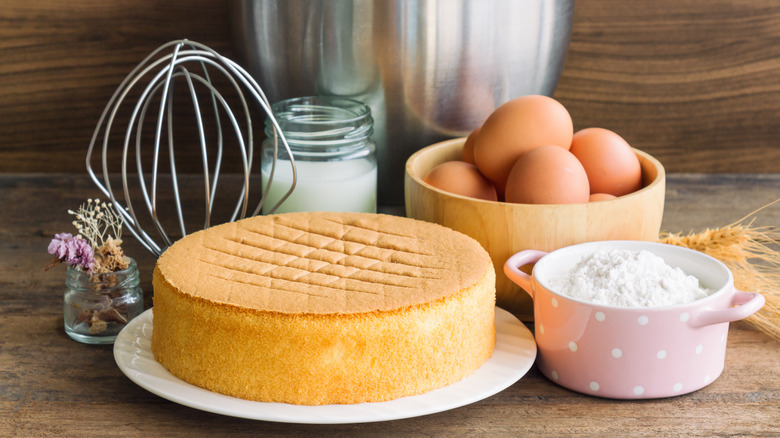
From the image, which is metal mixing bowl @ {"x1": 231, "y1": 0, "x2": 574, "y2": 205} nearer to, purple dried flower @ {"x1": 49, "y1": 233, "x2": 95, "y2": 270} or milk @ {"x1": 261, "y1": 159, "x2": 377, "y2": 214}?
milk @ {"x1": 261, "y1": 159, "x2": 377, "y2": 214}

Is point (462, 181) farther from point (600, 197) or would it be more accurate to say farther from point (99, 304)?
point (99, 304)

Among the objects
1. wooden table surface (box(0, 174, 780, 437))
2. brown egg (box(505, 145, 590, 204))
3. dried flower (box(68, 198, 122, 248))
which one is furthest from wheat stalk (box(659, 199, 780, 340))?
dried flower (box(68, 198, 122, 248))

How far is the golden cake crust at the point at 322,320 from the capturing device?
1.77 feet

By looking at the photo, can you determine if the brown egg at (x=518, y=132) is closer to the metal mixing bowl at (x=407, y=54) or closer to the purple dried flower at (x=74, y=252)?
the metal mixing bowl at (x=407, y=54)

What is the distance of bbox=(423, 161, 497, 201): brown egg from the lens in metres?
0.74

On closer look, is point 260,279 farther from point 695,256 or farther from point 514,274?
point 695,256

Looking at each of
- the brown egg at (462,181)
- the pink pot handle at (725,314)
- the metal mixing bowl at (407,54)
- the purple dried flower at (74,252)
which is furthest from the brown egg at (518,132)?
the purple dried flower at (74,252)

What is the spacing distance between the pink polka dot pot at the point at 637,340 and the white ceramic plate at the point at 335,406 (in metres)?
0.03

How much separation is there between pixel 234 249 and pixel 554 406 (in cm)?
26

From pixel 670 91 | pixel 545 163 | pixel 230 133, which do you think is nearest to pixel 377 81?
pixel 545 163

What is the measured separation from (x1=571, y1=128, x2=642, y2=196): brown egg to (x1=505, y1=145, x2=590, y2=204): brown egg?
0.14ft

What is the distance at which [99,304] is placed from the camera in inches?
26.8

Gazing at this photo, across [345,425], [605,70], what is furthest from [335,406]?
[605,70]

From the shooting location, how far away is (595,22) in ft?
3.49
